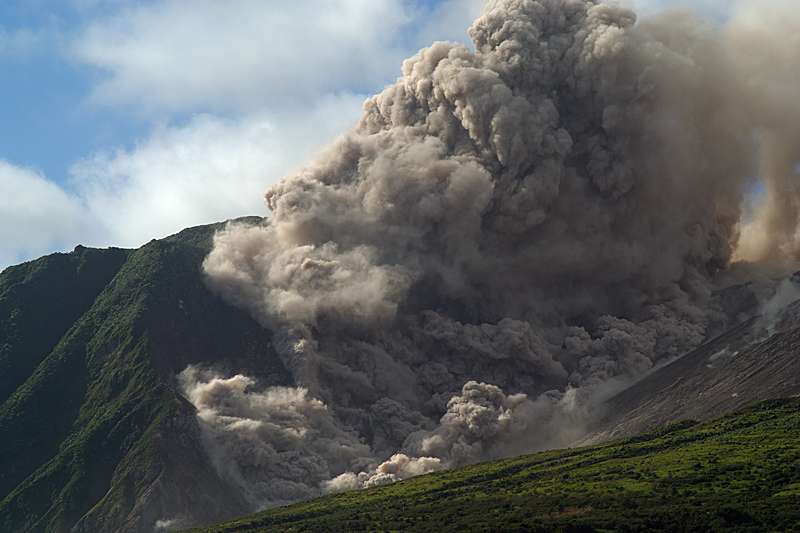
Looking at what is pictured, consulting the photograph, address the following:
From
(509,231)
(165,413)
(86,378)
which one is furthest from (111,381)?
(509,231)

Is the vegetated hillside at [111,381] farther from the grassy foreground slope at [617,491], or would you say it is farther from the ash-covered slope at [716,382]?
the ash-covered slope at [716,382]

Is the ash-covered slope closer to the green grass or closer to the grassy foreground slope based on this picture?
the grassy foreground slope

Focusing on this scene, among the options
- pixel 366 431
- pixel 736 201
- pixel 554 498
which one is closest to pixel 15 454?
pixel 366 431

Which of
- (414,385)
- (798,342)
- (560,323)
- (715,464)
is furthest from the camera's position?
(560,323)

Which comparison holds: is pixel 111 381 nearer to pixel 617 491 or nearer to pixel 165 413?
pixel 165 413

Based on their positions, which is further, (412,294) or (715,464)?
(412,294)

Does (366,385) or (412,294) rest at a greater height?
(412,294)

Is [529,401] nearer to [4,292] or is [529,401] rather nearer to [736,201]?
[736,201]
